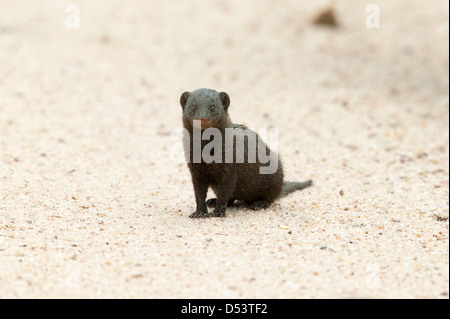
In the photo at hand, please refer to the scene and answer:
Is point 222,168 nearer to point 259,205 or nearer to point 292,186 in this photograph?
point 259,205

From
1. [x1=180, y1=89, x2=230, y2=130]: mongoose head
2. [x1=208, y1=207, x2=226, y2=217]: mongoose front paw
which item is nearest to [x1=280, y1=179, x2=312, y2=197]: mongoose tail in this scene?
[x1=208, y1=207, x2=226, y2=217]: mongoose front paw

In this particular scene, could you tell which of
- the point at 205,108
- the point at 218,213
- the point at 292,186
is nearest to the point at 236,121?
the point at 292,186

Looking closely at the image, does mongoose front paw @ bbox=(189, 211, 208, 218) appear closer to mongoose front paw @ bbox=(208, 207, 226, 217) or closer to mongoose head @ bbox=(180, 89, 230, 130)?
mongoose front paw @ bbox=(208, 207, 226, 217)

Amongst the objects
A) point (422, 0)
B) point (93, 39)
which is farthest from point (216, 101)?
point (422, 0)

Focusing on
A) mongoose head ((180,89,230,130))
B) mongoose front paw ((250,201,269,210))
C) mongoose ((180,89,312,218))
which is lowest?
mongoose front paw ((250,201,269,210))

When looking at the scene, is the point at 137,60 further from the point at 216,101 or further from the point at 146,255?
the point at 146,255

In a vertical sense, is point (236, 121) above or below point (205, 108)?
below

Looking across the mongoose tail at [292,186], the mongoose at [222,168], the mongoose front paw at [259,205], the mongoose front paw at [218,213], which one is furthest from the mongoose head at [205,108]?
the mongoose tail at [292,186]
